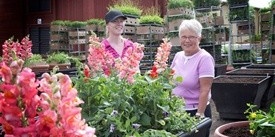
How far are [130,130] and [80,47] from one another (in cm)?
1206

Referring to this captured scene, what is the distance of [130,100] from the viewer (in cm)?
189

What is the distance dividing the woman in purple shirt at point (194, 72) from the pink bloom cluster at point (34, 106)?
1.91 m

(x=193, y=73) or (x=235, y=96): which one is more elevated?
(x=193, y=73)

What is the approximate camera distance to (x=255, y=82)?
5.40 m

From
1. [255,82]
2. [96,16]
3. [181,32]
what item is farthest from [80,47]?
[181,32]

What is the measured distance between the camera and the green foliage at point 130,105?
1.76 m

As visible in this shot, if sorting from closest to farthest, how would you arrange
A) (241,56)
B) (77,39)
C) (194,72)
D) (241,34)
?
(194,72)
(241,56)
(241,34)
(77,39)

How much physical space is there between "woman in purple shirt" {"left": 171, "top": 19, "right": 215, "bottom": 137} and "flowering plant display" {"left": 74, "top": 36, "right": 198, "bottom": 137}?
2.13 feet

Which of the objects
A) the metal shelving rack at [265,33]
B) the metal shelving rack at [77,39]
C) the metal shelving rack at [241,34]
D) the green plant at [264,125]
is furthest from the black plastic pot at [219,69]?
the green plant at [264,125]

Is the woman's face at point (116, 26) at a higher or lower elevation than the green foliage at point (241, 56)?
higher

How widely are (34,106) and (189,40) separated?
78.7 inches

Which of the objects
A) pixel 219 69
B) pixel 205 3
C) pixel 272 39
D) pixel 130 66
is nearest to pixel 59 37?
pixel 205 3

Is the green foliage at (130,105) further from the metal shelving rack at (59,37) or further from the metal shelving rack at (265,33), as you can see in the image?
the metal shelving rack at (59,37)

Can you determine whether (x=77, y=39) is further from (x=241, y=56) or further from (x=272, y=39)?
(x=272, y=39)
